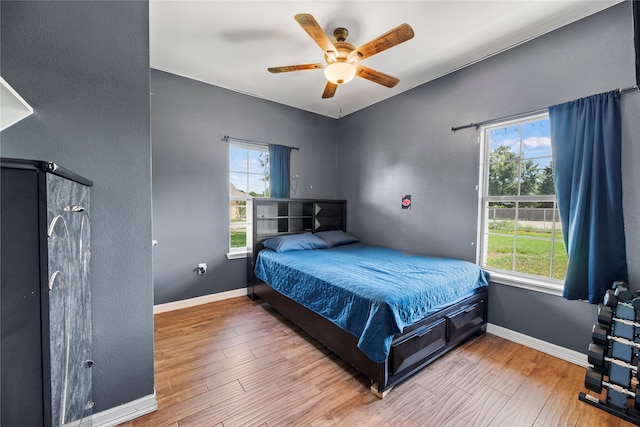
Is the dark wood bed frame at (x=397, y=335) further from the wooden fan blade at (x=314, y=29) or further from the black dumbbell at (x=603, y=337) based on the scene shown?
the wooden fan blade at (x=314, y=29)

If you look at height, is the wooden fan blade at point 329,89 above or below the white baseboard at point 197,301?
above

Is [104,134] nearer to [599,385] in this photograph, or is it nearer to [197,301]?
[197,301]

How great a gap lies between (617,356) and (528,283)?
2.45 ft

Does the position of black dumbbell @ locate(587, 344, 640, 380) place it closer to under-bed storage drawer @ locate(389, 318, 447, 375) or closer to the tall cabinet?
under-bed storage drawer @ locate(389, 318, 447, 375)

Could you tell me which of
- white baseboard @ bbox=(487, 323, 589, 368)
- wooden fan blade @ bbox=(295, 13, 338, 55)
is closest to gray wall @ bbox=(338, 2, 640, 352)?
white baseboard @ bbox=(487, 323, 589, 368)

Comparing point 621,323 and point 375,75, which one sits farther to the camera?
point 375,75

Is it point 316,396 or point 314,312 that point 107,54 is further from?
point 316,396

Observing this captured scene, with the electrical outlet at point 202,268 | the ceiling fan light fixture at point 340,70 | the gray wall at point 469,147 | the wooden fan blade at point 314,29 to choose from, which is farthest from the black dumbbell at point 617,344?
the electrical outlet at point 202,268

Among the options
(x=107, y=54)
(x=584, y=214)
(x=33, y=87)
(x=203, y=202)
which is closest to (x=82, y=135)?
(x=33, y=87)

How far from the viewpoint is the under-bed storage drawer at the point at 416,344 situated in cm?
173

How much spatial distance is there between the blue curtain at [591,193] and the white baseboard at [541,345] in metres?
0.50

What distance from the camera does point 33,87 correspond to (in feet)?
4.13

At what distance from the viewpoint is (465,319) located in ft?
7.50

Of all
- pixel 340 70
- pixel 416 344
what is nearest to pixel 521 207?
pixel 416 344
